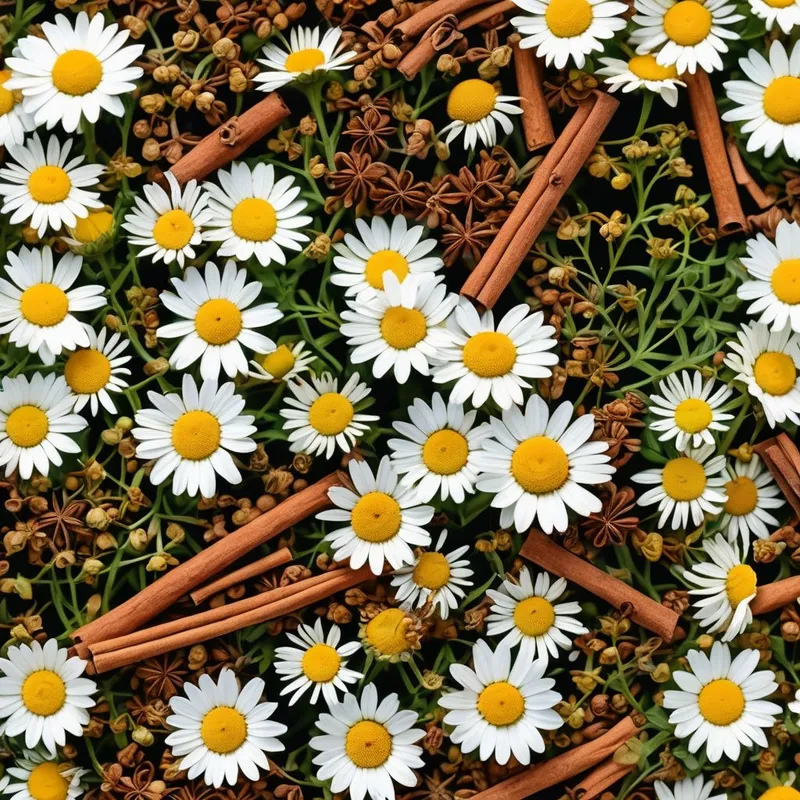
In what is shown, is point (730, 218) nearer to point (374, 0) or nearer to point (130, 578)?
point (374, 0)

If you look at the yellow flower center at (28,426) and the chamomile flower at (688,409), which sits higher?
the yellow flower center at (28,426)

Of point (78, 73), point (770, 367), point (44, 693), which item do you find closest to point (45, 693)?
point (44, 693)

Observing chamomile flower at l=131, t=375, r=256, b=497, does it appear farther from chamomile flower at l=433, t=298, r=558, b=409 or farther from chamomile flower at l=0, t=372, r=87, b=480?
chamomile flower at l=433, t=298, r=558, b=409

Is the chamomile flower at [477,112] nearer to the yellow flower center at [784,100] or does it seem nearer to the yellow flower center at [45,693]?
the yellow flower center at [784,100]

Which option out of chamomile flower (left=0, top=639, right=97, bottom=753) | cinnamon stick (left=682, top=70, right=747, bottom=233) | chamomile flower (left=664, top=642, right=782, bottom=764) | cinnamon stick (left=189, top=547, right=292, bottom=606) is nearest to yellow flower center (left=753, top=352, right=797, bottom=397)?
cinnamon stick (left=682, top=70, right=747, bottom=233)

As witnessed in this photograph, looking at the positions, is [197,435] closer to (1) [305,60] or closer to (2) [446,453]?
(2) [446,453]

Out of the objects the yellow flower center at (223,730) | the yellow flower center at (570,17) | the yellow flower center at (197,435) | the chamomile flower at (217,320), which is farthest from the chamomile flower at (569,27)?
the yellow flower center at (223,730)

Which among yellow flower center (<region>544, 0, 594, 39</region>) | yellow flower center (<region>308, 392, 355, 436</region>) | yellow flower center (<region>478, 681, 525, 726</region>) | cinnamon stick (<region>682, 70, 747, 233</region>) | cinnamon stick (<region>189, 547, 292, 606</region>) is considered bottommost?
yellow flower center (<region>478, 681, 525, 726</region>)
